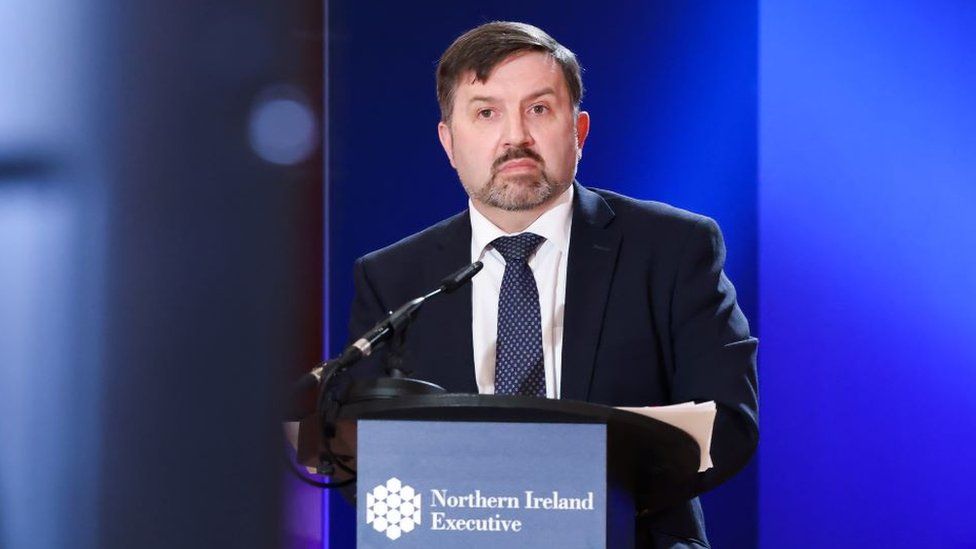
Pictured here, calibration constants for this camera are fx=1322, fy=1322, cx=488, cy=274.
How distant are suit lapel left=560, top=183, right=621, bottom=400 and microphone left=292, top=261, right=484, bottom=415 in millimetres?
611

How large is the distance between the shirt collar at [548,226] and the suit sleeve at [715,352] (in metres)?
0.25

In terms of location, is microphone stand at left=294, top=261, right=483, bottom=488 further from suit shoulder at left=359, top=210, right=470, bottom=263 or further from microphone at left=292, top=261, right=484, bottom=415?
suit shoulder at left=359, top=210, right=470, bottom=263

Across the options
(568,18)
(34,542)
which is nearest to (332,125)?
(568,18)

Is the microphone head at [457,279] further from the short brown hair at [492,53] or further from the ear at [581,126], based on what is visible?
the ear at [581,126]

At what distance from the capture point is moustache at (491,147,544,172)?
2.72 m

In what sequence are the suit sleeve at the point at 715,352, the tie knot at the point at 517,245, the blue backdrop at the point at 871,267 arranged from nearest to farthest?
the suit sleeve at the point at 715,352, the tie knot at the point at 517,245, the blue backdrop at the point at 871,267

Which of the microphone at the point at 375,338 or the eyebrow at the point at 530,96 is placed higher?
the eyebrow at the point at 530,96

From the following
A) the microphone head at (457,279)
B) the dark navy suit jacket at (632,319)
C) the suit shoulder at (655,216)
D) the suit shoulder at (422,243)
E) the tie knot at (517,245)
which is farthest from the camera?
the suit shoulder at (422,243)

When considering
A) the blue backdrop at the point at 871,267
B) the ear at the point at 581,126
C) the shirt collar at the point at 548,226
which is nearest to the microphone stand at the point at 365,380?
the shirt collar at the point at 548,226

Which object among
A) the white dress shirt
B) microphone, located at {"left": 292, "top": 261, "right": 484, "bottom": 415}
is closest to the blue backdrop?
the white dress shirt

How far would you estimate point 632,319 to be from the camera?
102 inches

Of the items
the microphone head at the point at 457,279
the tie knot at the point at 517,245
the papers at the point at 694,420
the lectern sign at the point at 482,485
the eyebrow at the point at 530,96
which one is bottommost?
the lectern sign at the point at 482,485

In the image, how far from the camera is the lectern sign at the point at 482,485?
175cm

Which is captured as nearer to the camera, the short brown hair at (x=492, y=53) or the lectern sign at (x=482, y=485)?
the lectern sign at (x=482, y=485)
